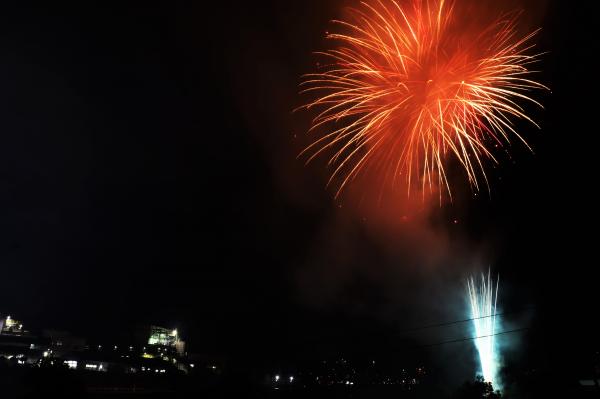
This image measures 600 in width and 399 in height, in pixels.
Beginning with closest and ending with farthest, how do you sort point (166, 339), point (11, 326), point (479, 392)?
point (479, 392) → point (11, 326) → point (166, 339)

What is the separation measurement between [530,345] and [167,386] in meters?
30.7

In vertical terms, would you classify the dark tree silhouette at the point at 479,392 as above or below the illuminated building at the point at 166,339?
below

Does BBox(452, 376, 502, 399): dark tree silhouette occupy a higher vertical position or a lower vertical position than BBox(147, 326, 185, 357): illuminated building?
lower

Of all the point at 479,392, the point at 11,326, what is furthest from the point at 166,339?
the point at 479,392

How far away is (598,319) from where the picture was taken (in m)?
33.0

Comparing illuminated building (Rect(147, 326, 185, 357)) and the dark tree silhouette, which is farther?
illuminated building (Rect(147, 326, 185, 357))

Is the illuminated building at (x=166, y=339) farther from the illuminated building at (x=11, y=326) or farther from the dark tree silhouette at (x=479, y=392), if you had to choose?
the dark tree silhouette at (x=479, y=392)

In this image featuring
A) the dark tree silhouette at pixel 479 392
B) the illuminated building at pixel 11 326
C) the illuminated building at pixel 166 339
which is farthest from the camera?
the illuminated building at pixel 166 339

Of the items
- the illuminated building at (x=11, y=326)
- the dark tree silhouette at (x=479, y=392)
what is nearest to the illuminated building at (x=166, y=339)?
the illuminated building at (x=11, y=326)

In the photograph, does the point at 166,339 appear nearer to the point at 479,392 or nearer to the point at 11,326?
the point at 11,326

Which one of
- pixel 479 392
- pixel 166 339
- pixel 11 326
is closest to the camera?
pixel 479 392

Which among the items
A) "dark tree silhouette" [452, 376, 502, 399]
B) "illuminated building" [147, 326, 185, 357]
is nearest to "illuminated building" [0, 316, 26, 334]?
"illuminated building" [147, 326, 185, 357]

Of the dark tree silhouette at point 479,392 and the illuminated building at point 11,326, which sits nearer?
the dark tree silhouette at point 479,392

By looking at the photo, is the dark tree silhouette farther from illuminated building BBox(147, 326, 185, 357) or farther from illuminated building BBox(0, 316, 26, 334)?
illuminated building BBox(0, 316, 26, 334)
